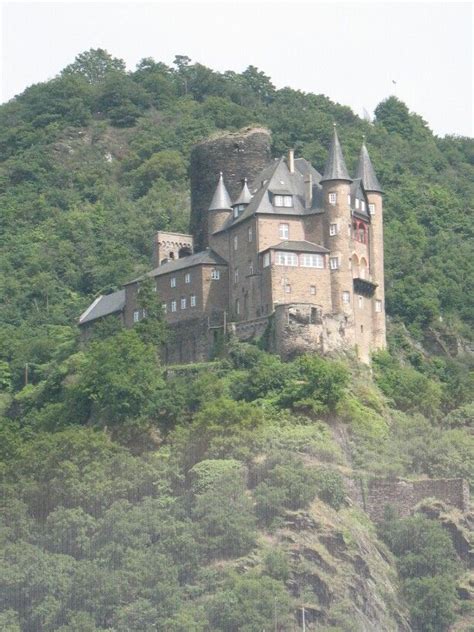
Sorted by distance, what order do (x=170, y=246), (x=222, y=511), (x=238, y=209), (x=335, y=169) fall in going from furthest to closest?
1. (x=170, y=246)
2. (x=238, y=209)
3. (x=335, y=169)
4. (x=222, y=511)

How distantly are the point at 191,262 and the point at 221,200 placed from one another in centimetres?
385

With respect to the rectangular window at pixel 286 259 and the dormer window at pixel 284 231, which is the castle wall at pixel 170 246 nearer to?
the dormer window at pixel 284 231

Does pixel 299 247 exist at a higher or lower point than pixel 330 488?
higher

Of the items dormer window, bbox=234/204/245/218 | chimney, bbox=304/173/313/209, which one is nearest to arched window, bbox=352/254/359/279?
chimney, bbox=304/173/313/209

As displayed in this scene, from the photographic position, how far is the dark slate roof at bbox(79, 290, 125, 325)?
110188 millimetres

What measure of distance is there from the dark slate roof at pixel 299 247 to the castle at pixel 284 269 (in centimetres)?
4

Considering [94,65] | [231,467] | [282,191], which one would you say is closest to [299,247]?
[282,191]

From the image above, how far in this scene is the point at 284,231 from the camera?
101188mm

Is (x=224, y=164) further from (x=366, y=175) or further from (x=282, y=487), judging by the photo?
(x=282, y=487)

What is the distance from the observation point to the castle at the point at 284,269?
325 ft

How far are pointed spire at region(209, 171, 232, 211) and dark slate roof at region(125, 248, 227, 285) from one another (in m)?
2.05

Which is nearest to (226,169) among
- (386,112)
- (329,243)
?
(329,243)

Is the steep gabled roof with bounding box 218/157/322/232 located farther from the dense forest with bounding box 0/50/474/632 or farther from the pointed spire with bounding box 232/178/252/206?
the dense forest with bounding box 0/50/474/632

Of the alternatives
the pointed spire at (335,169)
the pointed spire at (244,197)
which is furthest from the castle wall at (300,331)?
the pointed spire at (244,197)
